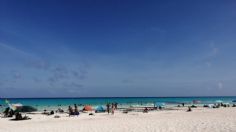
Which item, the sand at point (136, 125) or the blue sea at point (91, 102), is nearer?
the sand at point (136, 125)

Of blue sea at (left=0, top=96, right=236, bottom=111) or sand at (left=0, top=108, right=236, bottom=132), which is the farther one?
blue sea at (left=0, top=96, right=236, bottom=111)

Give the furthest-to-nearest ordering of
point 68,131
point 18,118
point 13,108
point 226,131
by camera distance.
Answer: point 13,108 < point 18,118 < point 68,131 < point 226,131

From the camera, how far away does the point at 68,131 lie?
15367mm

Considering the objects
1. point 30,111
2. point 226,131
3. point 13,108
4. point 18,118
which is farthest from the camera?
point 30,111

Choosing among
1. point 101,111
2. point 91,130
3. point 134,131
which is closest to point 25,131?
point 91,130

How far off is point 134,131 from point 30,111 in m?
25.9

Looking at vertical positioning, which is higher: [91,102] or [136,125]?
[136,125]

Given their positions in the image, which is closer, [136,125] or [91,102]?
[136,125]

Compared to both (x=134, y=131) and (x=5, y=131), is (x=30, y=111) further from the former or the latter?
(x=134, y=131)

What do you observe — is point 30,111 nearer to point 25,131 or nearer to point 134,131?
point 25,131

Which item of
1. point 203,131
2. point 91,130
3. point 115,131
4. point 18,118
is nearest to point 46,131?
point 91,130

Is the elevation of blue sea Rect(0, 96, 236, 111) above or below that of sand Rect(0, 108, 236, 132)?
below

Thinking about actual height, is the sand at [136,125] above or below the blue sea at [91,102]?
above

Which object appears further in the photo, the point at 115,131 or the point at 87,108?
the point at 87,108
